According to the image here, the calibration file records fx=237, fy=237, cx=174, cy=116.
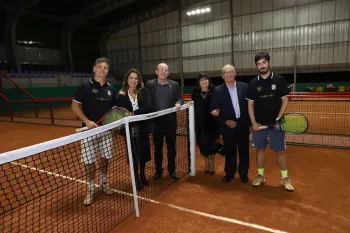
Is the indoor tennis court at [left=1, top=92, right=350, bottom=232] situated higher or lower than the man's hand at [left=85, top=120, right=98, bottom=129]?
lower

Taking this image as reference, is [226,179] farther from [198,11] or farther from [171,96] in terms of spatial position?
[198,11]

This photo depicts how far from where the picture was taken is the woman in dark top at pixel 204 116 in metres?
4.24

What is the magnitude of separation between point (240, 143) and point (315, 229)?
5.25ft

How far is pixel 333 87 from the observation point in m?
18.8

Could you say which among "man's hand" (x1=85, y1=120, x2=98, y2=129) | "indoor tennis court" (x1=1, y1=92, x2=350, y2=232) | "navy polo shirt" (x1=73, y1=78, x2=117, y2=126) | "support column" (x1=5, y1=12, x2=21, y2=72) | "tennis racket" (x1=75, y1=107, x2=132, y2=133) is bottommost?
"indoor tennis court" (x1=1, y1=92, x2=350, y2=232)

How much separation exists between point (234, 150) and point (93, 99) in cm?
248

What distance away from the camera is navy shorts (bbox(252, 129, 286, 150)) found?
369cm

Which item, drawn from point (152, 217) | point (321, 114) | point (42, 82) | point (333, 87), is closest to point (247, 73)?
point (333, 87)

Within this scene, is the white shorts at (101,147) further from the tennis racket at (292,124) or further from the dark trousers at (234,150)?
the tennis racket at (292,124)

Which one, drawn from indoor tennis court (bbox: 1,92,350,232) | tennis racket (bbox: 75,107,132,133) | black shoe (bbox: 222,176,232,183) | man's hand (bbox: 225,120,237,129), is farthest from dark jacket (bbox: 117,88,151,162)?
black shoe (bbox: 222,176,232,183)

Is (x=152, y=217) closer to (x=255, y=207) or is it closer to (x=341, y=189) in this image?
(x=255, y=207)

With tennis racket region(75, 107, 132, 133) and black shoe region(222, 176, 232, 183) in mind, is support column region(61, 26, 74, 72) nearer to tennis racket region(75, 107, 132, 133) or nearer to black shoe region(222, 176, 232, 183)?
tennis racket region(75, 107, 132, 133)

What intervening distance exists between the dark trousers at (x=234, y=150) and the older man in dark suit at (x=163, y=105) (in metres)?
0.94

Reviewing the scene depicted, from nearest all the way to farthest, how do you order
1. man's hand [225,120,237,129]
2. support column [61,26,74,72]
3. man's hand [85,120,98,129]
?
man's hand [85,120,98,129]
man's hand [225,120,237,129]
support column [61,26,74,72]
